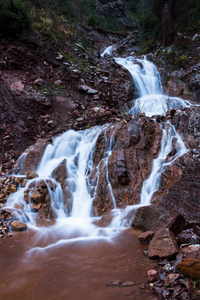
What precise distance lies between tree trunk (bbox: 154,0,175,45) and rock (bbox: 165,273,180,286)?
16.7 m

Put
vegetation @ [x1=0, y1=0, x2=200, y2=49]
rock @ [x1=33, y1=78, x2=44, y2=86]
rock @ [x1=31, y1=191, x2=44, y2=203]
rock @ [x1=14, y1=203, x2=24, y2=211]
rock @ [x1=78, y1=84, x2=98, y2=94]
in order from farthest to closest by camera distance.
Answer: rock @ [x1=78, y1=84, x2=98, y2=94]
vegetation @ [x1=0, y1=0, x2=200, y2=49]
rock @ [x1=33, y1=78, x2=44, y2=86]
rock @ [x1=31, y1=191, x2=44, y2=203]
rock @ [x1=14, y1=203, x2=24, y2=211]

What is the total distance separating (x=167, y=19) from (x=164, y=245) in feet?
56.9

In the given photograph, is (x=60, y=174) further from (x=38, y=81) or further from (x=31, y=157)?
(x=38, y=81)

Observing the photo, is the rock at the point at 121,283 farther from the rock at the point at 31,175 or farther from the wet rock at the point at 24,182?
the rock at the point at 31,175

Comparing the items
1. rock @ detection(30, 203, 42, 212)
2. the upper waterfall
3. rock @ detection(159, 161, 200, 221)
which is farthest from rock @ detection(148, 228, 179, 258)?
the upper waterfall

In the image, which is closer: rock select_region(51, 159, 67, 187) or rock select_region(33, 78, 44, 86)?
rock select_region(51, 159, 67, 187)

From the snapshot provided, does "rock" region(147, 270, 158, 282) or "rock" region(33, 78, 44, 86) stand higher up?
"rock" region(33, 78, 44, 86)

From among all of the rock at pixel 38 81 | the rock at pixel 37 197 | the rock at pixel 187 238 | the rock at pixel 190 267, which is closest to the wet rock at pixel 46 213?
the rock at pixel 37 197

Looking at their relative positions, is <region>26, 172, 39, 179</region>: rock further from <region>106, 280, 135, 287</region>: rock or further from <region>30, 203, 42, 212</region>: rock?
<region>106, 280, 135, 287</region>: rock

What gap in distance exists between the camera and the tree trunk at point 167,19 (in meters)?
14.8

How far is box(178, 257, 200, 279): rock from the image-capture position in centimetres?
233

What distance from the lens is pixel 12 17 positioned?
1135cm

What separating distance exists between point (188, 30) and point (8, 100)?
14147 mm

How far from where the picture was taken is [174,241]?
3277mm
